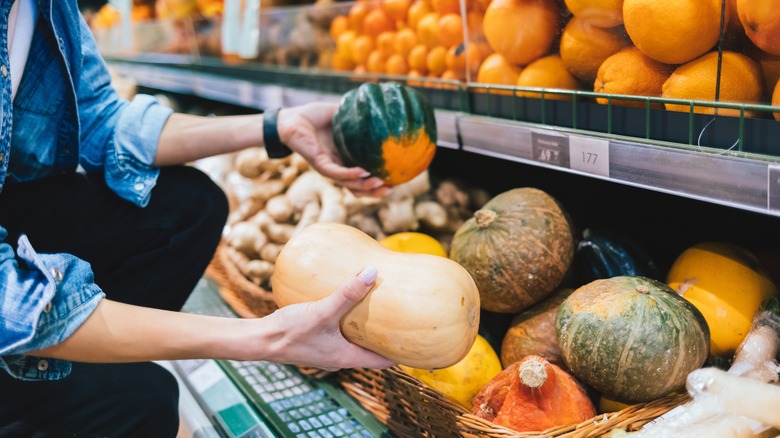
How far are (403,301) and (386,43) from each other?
0.98 m

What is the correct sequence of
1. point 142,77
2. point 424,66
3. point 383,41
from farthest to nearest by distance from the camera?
1. point 142,77
2. point 383,41
3. point 424,66

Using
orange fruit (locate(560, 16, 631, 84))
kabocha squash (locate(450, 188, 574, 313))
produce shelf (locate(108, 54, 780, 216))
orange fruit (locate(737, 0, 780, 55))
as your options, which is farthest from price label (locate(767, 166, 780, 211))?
kabocha squash (locate(450, 188, 574, 313))

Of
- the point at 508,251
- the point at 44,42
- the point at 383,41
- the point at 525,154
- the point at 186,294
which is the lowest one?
the point at 186,294

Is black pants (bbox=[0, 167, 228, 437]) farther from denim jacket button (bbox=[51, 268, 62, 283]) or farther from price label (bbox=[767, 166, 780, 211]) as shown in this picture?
price label (bbox=[767, 166, 780, 211])

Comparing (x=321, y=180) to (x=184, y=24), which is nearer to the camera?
(x=321, y=180)

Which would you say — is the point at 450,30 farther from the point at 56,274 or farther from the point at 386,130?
the point at 56,274

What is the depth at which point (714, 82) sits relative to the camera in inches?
33.6

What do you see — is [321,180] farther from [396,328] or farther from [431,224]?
[396,328]

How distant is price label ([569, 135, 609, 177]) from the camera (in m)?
0.97

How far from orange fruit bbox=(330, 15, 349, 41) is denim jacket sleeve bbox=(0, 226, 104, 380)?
47.5 inches

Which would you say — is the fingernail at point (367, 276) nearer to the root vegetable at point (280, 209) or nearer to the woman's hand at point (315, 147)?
the woman's hand at point (315, 147)

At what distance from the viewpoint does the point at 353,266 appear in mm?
995

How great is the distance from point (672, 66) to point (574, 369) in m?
0.45

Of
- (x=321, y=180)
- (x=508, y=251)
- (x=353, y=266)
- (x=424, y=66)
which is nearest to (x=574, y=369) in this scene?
(x=508, y=251)
